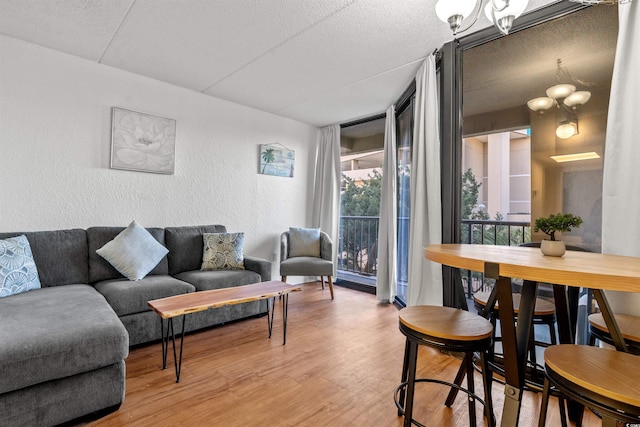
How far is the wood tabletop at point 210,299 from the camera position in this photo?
6.30ft

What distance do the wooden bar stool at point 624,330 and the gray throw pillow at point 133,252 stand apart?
3023 millimetres

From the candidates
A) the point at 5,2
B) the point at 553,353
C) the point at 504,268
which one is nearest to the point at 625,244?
the point at 553,353

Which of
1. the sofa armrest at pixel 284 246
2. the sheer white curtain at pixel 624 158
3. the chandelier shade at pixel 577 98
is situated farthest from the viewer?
the sofa armrest at pixel 284 246

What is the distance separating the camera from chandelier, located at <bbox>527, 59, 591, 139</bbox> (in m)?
1.85

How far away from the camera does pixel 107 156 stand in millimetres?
2955

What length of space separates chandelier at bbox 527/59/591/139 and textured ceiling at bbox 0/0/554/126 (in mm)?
514

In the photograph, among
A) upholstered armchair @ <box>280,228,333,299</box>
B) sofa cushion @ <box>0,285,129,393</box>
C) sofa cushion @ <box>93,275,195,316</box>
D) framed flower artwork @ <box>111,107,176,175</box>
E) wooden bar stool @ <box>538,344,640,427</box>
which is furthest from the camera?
upholstered armchair @ <box>280,228,333,299</box>

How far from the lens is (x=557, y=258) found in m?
1.26

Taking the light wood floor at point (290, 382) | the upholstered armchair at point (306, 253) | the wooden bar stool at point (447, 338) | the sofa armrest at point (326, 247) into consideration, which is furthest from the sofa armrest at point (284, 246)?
the wooden bar stool at point (447, 338)

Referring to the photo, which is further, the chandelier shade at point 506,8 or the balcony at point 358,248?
the balcony at point 358,248

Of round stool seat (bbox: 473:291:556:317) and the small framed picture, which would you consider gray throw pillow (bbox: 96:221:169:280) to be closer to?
the small framed picture

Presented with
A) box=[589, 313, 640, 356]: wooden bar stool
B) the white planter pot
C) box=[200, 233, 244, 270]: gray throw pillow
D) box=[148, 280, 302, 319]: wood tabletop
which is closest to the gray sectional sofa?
box=[200, 233, 244, 270]: gray throw pillow

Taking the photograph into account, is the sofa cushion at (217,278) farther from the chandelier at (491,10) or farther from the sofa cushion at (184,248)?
the chandelier at (491,10)

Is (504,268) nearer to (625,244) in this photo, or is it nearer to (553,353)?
(553,353)
